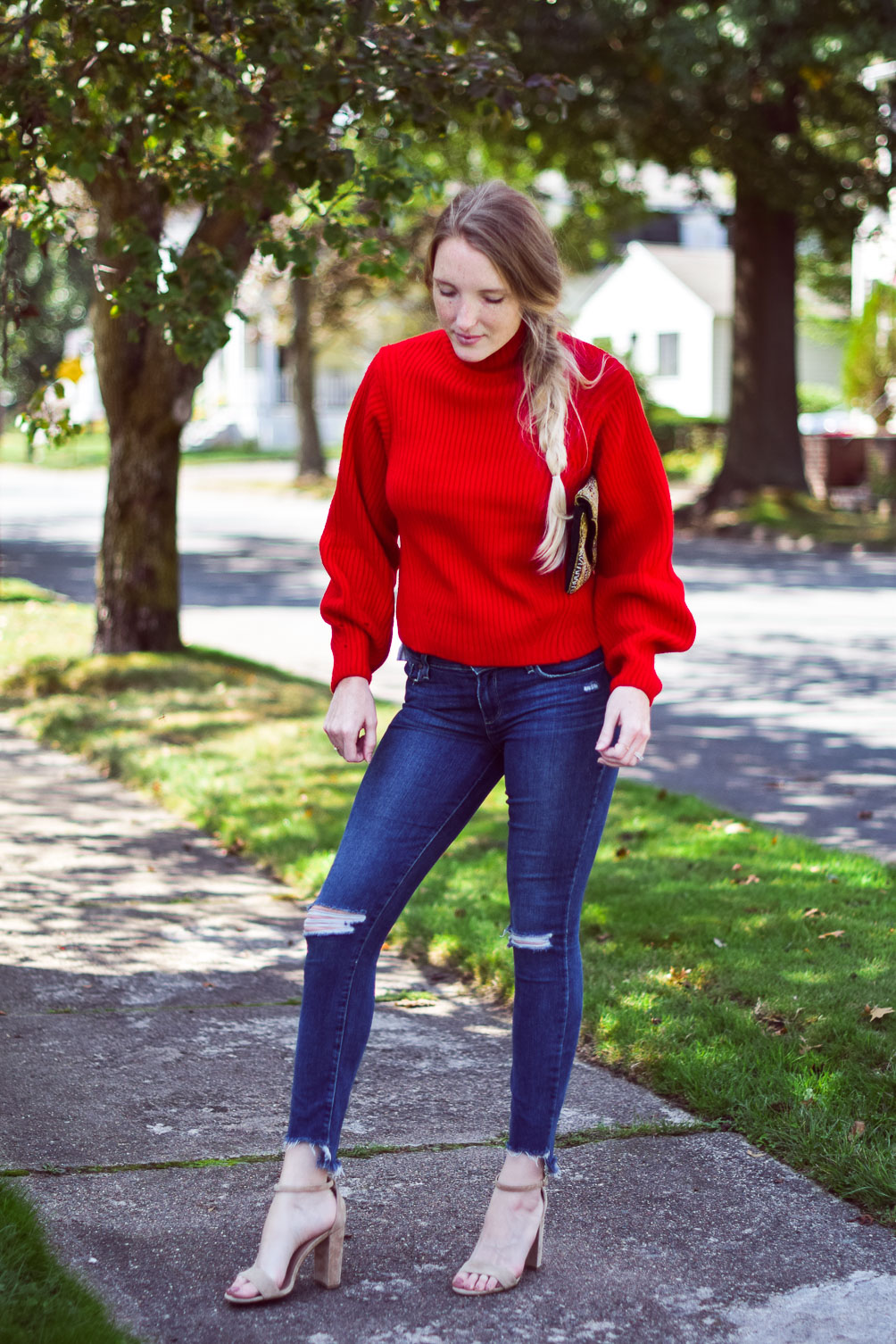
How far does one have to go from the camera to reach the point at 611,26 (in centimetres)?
1895

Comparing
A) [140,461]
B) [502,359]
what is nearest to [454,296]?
[502,359]

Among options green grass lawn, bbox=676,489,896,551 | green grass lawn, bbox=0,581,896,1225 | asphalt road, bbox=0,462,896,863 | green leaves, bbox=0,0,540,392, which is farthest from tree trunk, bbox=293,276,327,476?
green leaves, bbox=0,0,540,392

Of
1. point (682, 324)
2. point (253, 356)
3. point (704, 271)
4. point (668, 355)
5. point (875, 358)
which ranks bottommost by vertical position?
point (875, 358)

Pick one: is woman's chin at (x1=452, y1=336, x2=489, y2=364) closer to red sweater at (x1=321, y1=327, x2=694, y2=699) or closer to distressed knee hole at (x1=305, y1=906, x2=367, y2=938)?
red sweater at (x1=321, y1=327, x2=694, y2=699)

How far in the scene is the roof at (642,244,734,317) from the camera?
49.2m

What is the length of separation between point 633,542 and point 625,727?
1.17 ft

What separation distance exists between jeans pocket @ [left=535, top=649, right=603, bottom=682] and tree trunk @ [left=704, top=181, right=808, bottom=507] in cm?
2043

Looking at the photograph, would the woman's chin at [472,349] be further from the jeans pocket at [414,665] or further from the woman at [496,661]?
the jeans pocket at [414,665]

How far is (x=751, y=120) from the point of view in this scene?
2025 cm

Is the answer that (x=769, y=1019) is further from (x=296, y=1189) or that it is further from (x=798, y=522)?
(x=798, y=522)

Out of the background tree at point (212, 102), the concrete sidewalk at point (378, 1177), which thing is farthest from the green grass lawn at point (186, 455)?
the concrete sidewalk at point (378, 1177)

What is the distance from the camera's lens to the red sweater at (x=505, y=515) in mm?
2756

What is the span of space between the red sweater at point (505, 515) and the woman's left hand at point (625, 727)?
0.11ft

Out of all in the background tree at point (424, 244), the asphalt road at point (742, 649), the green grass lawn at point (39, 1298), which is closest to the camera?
the green grass lawn at point (39, 1298)
